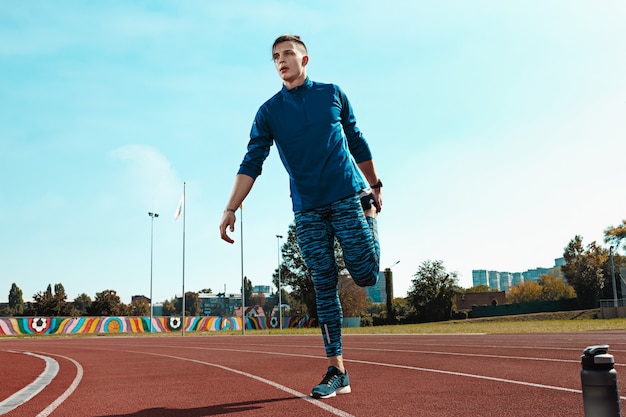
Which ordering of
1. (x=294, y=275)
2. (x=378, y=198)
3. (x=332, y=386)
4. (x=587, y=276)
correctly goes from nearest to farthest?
(x=332, y=386)
(x=378, y=198)
(x=294, y=275)
(x=587, y=276)

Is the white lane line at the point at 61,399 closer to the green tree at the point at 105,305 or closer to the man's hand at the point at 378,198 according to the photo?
the man's hand at the point at 378,198

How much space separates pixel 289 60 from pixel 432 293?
67919 millimetres

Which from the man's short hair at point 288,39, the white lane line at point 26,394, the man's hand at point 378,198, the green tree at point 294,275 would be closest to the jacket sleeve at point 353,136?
the man's hand at point 378,198

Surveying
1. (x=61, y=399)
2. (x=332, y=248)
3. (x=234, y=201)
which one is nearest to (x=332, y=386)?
(x=332, y=248)

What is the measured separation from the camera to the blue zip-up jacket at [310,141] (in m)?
4.14

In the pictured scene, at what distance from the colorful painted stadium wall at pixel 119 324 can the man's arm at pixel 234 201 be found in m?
50.7

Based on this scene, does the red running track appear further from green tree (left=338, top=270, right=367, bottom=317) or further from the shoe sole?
green tree (left=338, top=270, right=367, bottom=317)

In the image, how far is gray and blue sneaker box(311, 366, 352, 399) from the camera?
3982 mm

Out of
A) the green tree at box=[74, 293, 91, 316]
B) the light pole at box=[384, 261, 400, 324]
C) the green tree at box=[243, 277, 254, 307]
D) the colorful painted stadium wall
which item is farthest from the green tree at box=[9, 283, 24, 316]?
the light pole at box=[384, 261, 400, 324]

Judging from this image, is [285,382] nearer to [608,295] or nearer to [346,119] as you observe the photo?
[346,119]

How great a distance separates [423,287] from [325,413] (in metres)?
68.6

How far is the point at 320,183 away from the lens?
4.14 meters

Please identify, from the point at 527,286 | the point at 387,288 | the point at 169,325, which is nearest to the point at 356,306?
the point at 387,288

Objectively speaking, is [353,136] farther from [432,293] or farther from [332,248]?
[432,293]
